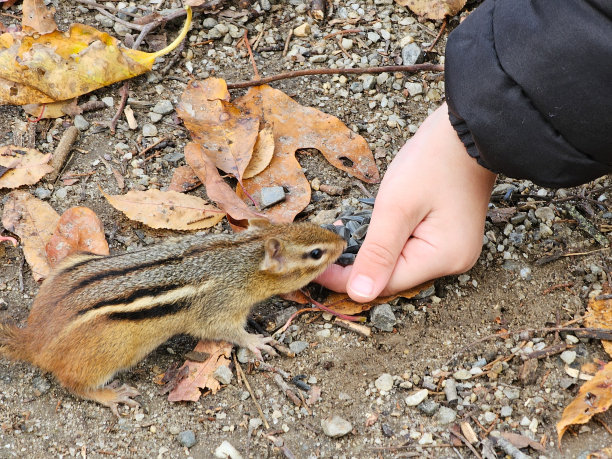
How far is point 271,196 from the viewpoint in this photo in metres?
5.09

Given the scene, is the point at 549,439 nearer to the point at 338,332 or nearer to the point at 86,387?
the point at 338,332

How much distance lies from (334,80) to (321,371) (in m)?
2.65

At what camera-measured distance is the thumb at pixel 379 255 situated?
4.25m

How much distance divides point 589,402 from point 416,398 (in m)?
0.92

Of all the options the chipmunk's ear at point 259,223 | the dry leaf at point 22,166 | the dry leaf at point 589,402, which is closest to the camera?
the dry leaf at point 589,402

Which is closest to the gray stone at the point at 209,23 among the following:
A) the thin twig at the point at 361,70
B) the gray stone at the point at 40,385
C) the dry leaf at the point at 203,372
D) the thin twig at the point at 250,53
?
the thin twig at the point at 250,53

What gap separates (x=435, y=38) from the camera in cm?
604

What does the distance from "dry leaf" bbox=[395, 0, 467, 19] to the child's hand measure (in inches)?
76.0

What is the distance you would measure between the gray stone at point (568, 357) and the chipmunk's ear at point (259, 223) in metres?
2.04

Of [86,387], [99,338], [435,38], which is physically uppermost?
[435,38]

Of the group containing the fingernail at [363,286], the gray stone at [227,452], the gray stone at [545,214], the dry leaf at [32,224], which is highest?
the gray stone at [545,214]

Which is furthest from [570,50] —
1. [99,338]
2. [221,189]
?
[99,338]

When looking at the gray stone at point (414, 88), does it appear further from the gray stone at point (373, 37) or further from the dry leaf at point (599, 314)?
the dry leaf at point (599, 314)

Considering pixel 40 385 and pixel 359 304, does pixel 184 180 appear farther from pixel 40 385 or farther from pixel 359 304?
pixel 40 385
